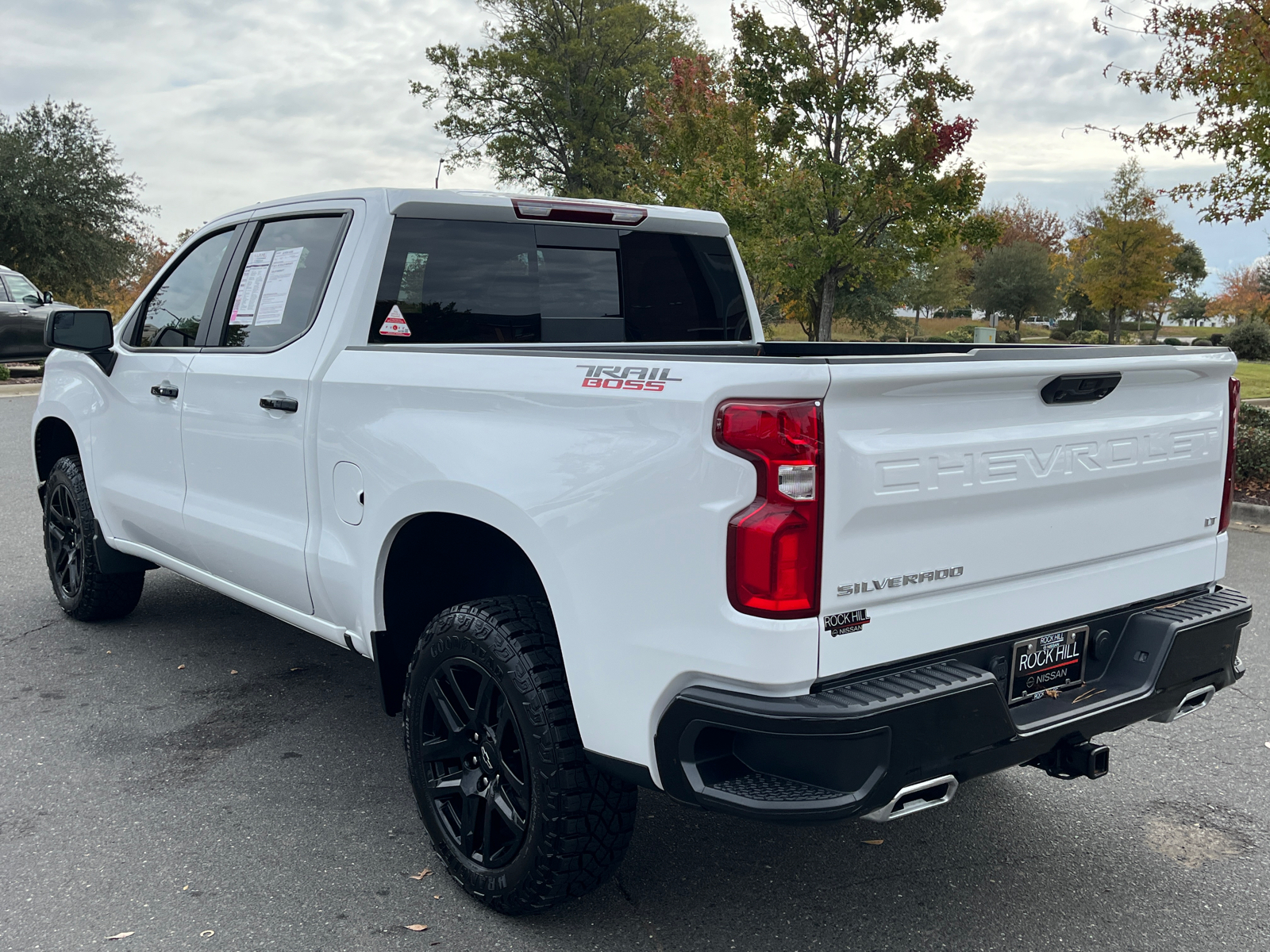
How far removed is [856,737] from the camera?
2.21m

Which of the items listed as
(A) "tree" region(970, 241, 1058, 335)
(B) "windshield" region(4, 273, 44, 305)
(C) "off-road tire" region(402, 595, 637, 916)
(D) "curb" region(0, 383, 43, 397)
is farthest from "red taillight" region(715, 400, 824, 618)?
(A) "tree" region(970, 241, 1058, 335)

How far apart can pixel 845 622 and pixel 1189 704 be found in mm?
1326

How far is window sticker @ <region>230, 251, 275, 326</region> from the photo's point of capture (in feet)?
13.4

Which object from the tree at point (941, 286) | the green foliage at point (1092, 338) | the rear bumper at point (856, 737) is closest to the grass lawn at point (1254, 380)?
the green foliage at point (1092, 338)

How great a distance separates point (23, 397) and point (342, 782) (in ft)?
59.8

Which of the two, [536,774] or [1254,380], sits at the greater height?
[536,774]

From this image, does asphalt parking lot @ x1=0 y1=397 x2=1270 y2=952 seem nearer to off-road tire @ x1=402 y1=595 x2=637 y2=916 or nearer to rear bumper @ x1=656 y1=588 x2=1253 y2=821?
off-road tire @ x1=402 y1=595 x2=637 y2=916

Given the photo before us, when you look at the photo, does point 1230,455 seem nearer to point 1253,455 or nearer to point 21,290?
point 1253,455

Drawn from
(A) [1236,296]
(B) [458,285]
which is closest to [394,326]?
(B) [458,285]

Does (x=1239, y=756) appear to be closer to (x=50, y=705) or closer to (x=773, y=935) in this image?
(x=773, y=935)

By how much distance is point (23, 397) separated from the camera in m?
18.9

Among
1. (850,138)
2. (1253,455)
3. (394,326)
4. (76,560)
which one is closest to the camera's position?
(394,326)

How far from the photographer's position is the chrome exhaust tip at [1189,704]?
292 cm

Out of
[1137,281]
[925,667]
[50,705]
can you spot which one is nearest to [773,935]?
[925,667]
